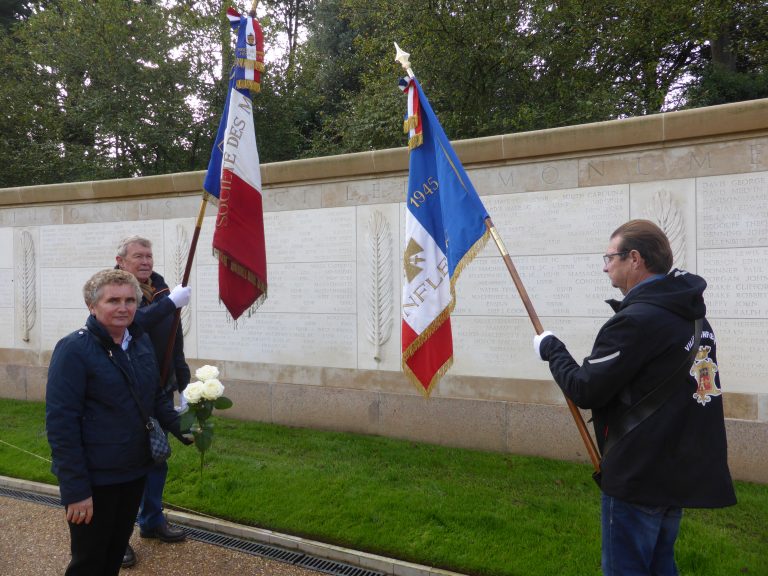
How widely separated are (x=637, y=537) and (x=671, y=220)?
3419mm

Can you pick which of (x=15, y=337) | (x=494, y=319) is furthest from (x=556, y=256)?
(x=15, y=337)

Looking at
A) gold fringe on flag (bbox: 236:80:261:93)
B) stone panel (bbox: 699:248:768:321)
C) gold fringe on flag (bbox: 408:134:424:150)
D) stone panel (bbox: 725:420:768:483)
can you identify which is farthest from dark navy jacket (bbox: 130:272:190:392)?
stone panel (bbox: 725:420:768:483)

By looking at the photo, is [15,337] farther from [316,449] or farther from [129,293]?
[129,293]

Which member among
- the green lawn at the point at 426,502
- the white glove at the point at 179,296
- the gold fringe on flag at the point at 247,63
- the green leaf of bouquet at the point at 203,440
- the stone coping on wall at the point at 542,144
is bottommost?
the green lawn at the point at 426,502

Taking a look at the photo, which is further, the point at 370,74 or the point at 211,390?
the point at 370,74

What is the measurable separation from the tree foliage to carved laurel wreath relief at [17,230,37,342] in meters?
5.34

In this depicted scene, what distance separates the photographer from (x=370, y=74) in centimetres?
1324

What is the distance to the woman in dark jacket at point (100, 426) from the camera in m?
2.53

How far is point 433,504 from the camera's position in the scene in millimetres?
4230

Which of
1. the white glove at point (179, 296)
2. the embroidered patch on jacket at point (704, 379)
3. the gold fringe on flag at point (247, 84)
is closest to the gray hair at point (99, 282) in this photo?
the white glove at point (179, 296)

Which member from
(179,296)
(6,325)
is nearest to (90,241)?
(6,325)

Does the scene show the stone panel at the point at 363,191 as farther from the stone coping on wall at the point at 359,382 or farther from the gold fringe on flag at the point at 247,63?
the gold fringe on flag at the point at 247,63

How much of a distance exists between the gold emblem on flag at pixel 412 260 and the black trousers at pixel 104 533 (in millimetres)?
1964

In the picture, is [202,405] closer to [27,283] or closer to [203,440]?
[203,440]
